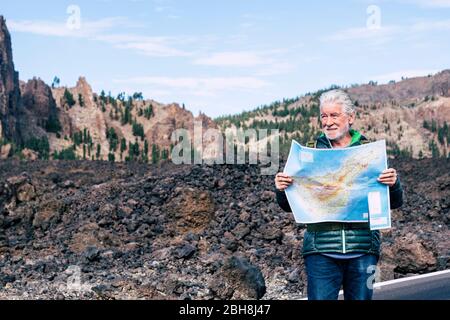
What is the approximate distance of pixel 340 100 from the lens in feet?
14.4

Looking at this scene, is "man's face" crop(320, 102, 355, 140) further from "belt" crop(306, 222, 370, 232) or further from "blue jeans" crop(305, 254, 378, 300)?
"blue jeans" crop(305, 254, 378, 300)

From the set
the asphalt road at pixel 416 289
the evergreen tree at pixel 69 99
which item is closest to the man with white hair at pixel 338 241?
the asphalt road at pixel 416 289

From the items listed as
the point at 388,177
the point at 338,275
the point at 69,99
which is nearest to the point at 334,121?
the point at 388,177

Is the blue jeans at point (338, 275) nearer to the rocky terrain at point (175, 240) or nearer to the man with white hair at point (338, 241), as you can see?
the man with white hair at point (338, 241)

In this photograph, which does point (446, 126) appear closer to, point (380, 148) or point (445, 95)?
point (445, 95)

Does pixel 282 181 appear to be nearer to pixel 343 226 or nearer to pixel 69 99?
pixel 343 226

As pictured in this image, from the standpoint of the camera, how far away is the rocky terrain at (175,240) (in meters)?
11.5

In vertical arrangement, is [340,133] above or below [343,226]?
above

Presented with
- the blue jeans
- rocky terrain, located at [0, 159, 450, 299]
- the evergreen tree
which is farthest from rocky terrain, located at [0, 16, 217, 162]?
the blue jeans

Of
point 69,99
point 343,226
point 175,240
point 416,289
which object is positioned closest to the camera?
point 343,226

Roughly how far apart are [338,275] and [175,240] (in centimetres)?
1157

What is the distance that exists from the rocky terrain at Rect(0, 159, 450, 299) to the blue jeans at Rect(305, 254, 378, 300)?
6.03m
